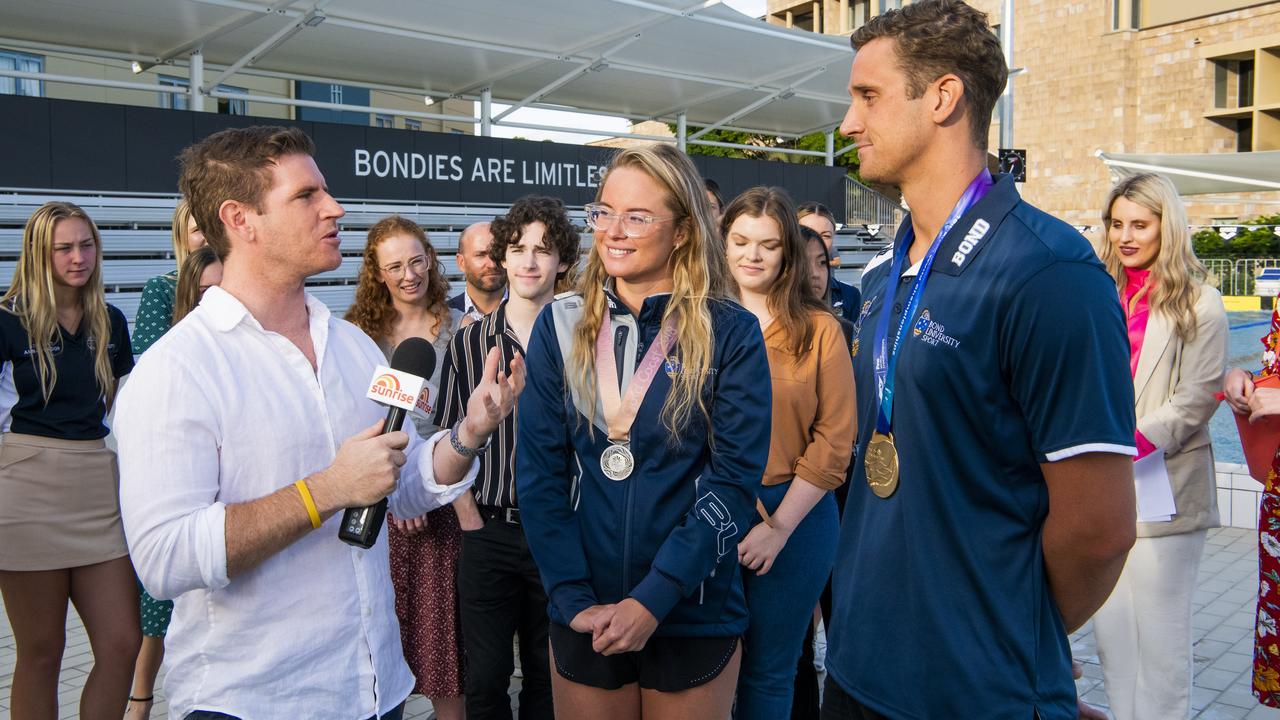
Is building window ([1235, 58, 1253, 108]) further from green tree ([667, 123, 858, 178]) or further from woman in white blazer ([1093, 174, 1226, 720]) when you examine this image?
woman in white blazer ([1093, 174, 1226, 720])

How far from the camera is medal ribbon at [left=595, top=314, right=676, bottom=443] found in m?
2.48

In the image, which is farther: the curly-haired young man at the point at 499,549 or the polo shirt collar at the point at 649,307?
the curly-haired young man at the point at 499,549

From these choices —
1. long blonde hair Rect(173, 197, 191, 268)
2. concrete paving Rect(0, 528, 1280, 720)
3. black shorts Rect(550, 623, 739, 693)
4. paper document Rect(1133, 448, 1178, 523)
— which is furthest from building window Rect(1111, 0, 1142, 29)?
black shorts Rect(550, 623, 739, 693)

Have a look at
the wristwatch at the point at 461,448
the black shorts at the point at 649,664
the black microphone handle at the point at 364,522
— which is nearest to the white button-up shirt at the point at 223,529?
the black microphone handle at the point at 364,522

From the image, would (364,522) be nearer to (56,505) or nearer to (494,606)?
(494,606)

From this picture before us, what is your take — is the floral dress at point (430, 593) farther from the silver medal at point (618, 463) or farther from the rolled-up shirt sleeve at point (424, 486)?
the silver medal at point (618, 463)

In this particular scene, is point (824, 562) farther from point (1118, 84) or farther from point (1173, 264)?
point (1118, 84)

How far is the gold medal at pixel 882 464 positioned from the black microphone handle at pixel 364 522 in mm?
994

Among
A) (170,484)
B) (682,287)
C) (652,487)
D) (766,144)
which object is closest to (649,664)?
(652,487)

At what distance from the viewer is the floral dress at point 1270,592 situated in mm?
3535

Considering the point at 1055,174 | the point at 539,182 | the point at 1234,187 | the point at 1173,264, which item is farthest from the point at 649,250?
the point at 1055,174

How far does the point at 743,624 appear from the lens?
2.59 m

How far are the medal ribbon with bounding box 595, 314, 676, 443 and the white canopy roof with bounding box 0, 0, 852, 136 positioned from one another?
1054 cm

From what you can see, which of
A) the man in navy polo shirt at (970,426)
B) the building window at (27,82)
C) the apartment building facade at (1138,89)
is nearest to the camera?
the man in navy polo shirt at (970,426)
